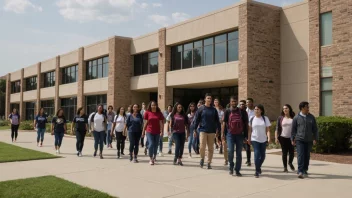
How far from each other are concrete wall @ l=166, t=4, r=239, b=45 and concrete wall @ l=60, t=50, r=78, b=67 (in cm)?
1568

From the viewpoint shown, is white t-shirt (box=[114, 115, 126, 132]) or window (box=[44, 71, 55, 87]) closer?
white t-shirt (box=[114, 115, 126, 132])

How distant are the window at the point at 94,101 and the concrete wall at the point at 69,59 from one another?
4.74 metres

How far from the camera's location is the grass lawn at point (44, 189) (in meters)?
6.65

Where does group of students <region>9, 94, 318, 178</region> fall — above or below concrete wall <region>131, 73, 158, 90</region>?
below

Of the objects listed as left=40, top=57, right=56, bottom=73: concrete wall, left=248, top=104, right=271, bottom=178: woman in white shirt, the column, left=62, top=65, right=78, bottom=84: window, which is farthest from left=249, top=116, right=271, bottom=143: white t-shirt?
left=40, top=57, right=56, bottom=73: concrete wall

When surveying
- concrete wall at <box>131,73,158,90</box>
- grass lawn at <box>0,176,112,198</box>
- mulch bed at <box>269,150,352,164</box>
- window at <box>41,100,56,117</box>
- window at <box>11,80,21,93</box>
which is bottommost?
grass lawn at <box>0,176,112,198</box>

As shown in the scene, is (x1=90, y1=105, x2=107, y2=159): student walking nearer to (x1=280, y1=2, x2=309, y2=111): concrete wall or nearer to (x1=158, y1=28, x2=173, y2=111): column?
(x1=280, y1=2, x2=309, y2=111): concrete wall

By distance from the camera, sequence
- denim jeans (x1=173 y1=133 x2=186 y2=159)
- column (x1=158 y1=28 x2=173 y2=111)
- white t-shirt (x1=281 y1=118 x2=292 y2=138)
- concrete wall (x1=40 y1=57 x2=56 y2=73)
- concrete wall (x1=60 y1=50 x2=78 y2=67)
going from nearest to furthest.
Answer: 1. white t-shirt (x1=281 y1=118 x2=292 y2=138)
2. denim jeans (x1=173 y1=133 x2=186 y2=159)
3. column (x1=158 y1=28 x2=173 y2=111)
4. concrete wall (x1=60 y1=50 x2=78 y2=67)
5. concrete wall (x1=40 y1=57 x2=56 y2=73)

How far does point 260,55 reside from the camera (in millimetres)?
20547

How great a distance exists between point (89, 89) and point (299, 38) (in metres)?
22.3

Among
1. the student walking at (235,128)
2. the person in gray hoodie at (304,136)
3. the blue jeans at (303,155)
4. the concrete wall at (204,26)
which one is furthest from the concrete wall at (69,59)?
the blue jeans at (303,155)

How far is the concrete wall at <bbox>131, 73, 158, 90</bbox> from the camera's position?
28609 mm

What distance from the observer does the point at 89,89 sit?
35.8 m

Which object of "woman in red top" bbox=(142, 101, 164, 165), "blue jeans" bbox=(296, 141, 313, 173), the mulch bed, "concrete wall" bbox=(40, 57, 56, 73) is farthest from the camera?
"concrete wall" bbox=(40, 57, 56, 73)
